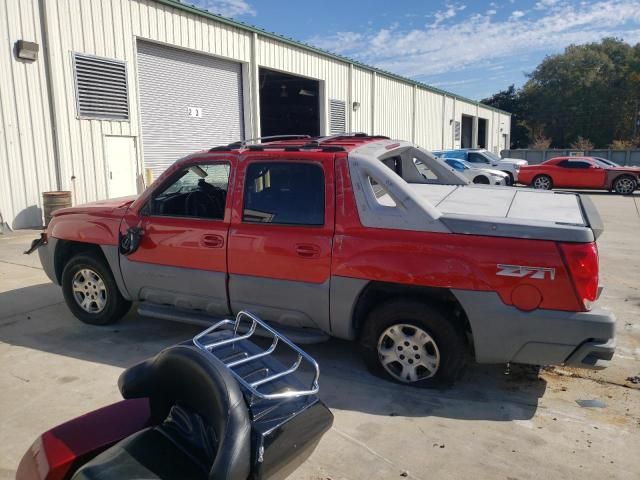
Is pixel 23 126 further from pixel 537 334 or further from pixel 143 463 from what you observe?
pixel 537 334

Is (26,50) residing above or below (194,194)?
Result: above

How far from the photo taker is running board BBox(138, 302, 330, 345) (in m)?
4.16

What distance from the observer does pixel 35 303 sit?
20.4 ft

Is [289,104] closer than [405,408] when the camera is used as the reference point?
No

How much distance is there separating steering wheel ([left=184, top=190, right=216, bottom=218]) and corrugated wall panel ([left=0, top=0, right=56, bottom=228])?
7924mm

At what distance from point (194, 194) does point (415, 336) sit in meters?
2.48

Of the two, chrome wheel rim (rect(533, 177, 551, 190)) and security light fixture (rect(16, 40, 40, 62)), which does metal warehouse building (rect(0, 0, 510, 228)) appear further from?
chrome wheel rim (rect(533, 177, 551, 190))

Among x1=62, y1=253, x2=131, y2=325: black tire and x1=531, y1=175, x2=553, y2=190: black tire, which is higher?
x1=531, y1=175, x2=553, y2=190: black tire

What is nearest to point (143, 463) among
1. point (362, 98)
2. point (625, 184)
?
point (625, 184)

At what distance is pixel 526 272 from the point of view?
3488mm

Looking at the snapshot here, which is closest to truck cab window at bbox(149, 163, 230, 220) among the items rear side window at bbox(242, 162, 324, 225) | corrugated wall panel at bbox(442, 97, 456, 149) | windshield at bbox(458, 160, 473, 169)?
rear side window at bbox(242, 162, 324, 225)

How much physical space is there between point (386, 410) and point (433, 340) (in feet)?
2.02

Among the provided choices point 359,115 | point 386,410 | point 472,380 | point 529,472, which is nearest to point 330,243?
point 386,410

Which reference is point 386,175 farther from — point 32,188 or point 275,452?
point 32,188
